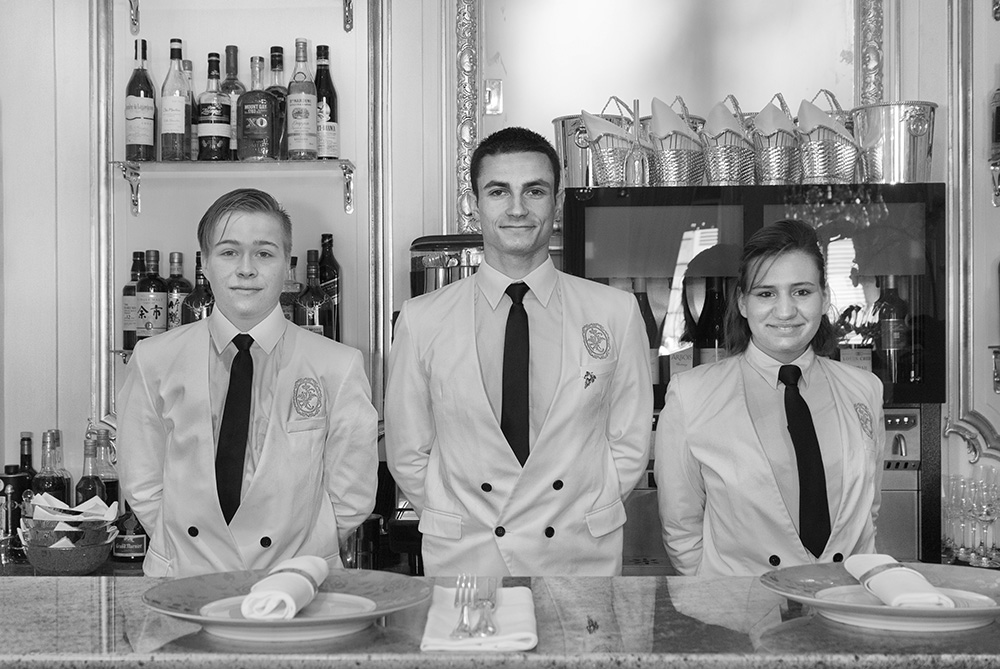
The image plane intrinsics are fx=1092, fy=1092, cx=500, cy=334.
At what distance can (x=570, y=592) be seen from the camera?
147 centimetres

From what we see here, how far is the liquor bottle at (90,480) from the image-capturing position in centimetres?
323

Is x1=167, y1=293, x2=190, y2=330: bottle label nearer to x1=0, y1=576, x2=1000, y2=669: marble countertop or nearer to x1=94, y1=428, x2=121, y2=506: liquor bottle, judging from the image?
x1=94, y1=428, x2=121, y2=506: liquor bottle

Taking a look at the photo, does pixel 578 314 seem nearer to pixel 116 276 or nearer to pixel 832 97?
pixel 832 97

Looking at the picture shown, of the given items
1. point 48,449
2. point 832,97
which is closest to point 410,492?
point 48,449

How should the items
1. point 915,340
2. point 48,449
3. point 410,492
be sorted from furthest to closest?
point 48,449
point 915,340
point 410,492

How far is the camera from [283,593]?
1217mm

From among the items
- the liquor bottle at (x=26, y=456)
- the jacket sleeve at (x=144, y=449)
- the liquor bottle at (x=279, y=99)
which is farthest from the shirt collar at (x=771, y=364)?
the liquor bottle at (x=26, y=456)

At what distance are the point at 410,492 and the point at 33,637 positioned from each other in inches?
45.5

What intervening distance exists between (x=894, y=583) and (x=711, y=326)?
1.78 metres

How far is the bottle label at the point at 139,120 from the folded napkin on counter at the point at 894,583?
8.49ft

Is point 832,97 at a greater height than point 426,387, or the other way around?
point 832,97

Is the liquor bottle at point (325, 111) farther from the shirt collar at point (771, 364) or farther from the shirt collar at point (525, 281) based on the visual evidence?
the shirt collar at point (771, 364)

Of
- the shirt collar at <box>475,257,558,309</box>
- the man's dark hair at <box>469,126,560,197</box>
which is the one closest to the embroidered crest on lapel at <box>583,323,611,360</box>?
the shirt collar at <box>475,257,558,309</box>

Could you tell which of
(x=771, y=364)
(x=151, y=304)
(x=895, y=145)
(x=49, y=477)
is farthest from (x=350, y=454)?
(x=895, y=145)
